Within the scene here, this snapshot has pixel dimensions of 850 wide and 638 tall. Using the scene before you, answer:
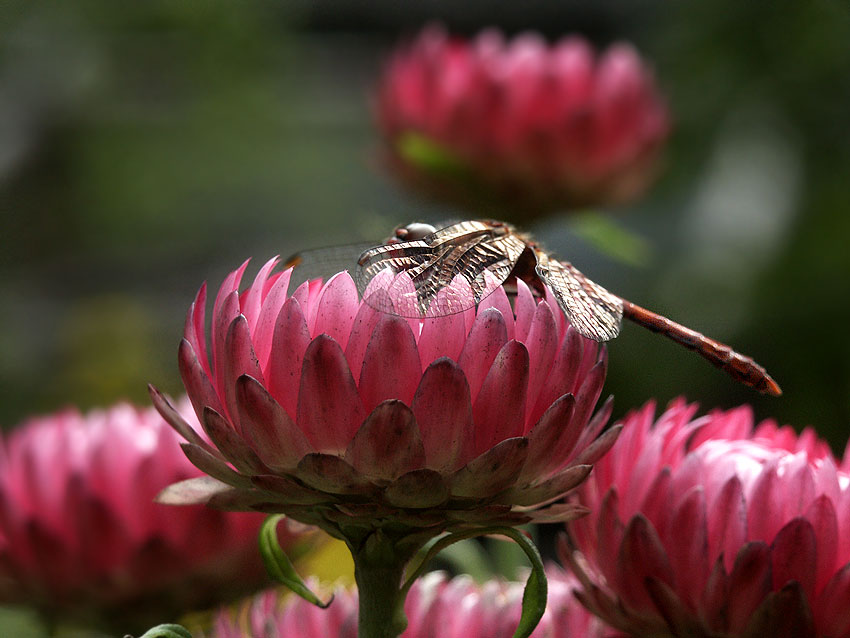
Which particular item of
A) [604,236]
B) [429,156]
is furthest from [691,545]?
[429,156]

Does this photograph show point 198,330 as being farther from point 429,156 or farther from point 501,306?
point 429,156

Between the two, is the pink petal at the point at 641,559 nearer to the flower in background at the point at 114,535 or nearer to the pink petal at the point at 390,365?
the pink petal at the point at 390,365

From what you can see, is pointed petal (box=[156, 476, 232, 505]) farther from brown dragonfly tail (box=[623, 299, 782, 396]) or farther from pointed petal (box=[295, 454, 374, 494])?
brown dragonfly tail (box=[623, 299, 782, 396])

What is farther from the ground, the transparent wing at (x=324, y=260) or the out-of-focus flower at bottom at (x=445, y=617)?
the transparent wing at (x=324, y=260)

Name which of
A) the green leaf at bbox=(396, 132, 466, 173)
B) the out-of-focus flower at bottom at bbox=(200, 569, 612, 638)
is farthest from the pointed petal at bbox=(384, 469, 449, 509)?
the green leaf at bbox=(396, 132, 466, 173)

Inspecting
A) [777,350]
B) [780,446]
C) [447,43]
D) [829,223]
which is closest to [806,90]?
[829,223]

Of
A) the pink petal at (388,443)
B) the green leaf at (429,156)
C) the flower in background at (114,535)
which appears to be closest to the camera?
the pink petal at (388,443)

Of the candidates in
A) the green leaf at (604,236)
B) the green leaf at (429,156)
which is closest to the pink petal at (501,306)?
the green leaf at (604,236)
